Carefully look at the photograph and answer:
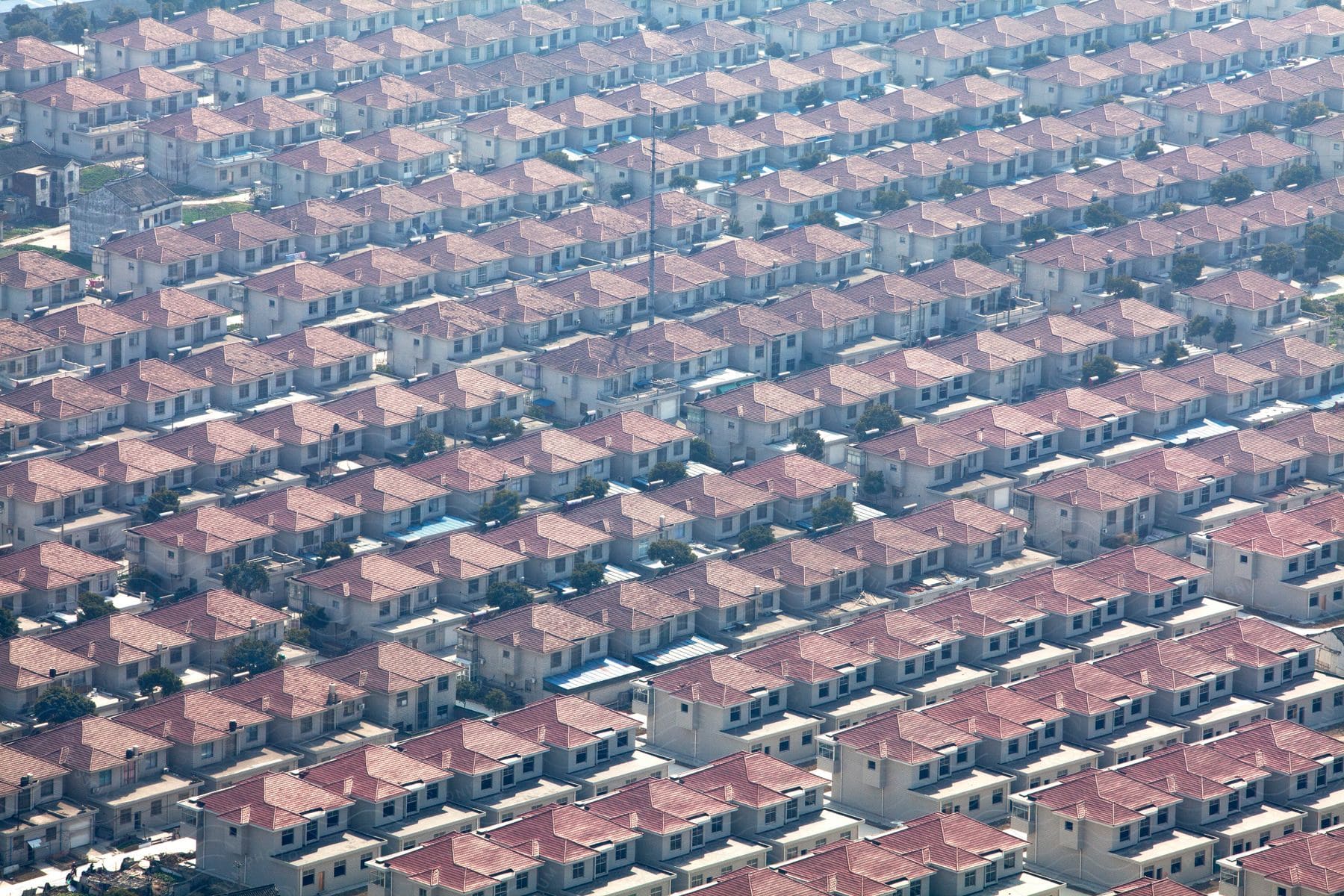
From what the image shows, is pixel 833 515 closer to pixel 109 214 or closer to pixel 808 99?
pixel 109 214

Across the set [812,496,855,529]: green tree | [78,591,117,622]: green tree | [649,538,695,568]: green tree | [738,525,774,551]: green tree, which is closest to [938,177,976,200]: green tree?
[812,496,855,529]: green tree

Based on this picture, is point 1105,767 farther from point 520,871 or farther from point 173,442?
point 173,442

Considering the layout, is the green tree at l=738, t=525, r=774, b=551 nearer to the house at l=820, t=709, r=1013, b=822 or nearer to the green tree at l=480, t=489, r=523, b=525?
the green tree at l=480, t=489, r=523, b=525

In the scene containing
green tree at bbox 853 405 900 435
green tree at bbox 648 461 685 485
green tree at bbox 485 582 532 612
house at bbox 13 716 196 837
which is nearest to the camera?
house at bbox 13 716 196 837

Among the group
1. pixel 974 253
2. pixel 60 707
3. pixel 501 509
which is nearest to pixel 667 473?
pixel 501 509

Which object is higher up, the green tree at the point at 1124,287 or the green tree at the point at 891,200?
the green tree at the point at 891,200

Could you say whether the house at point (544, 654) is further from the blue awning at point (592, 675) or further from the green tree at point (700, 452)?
the green tree at point (700, 452)

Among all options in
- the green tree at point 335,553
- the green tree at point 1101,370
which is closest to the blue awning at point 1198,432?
the green tree at point 1101,370

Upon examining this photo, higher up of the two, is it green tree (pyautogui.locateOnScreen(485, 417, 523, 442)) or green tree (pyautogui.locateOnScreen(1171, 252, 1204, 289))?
green tree (pyautogui.locateOnScreen(1171, 252, 1204, 289))
